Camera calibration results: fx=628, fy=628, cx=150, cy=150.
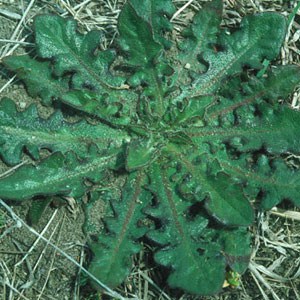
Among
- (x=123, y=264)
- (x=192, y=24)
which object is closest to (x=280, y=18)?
(x=192, y=24)

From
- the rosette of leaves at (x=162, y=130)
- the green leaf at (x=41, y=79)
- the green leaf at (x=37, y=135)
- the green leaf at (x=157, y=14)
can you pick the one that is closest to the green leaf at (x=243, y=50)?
the rosette of leaves at (x=162, y=130)

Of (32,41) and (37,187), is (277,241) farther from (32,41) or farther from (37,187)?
(32,41)

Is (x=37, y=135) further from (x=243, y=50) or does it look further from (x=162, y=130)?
(x=243, y=50)

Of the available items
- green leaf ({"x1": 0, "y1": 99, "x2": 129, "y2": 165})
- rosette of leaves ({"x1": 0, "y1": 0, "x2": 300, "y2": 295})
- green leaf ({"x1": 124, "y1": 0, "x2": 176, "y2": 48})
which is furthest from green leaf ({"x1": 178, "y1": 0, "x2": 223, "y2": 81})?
green leaf ({"x1": 0, "y1": 99, "x2": 129, "y2": 165})

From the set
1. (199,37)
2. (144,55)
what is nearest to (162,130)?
(144,55)

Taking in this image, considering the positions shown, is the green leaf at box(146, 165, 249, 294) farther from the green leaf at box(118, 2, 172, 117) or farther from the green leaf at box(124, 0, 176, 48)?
the green leaf at box(124, 0, 176, 48)

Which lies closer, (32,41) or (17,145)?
(17,145)

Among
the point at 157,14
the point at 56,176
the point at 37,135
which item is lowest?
the point at 56,176

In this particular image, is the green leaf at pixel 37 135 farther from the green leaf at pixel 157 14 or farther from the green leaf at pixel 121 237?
the green leaf at pixel 157 14
